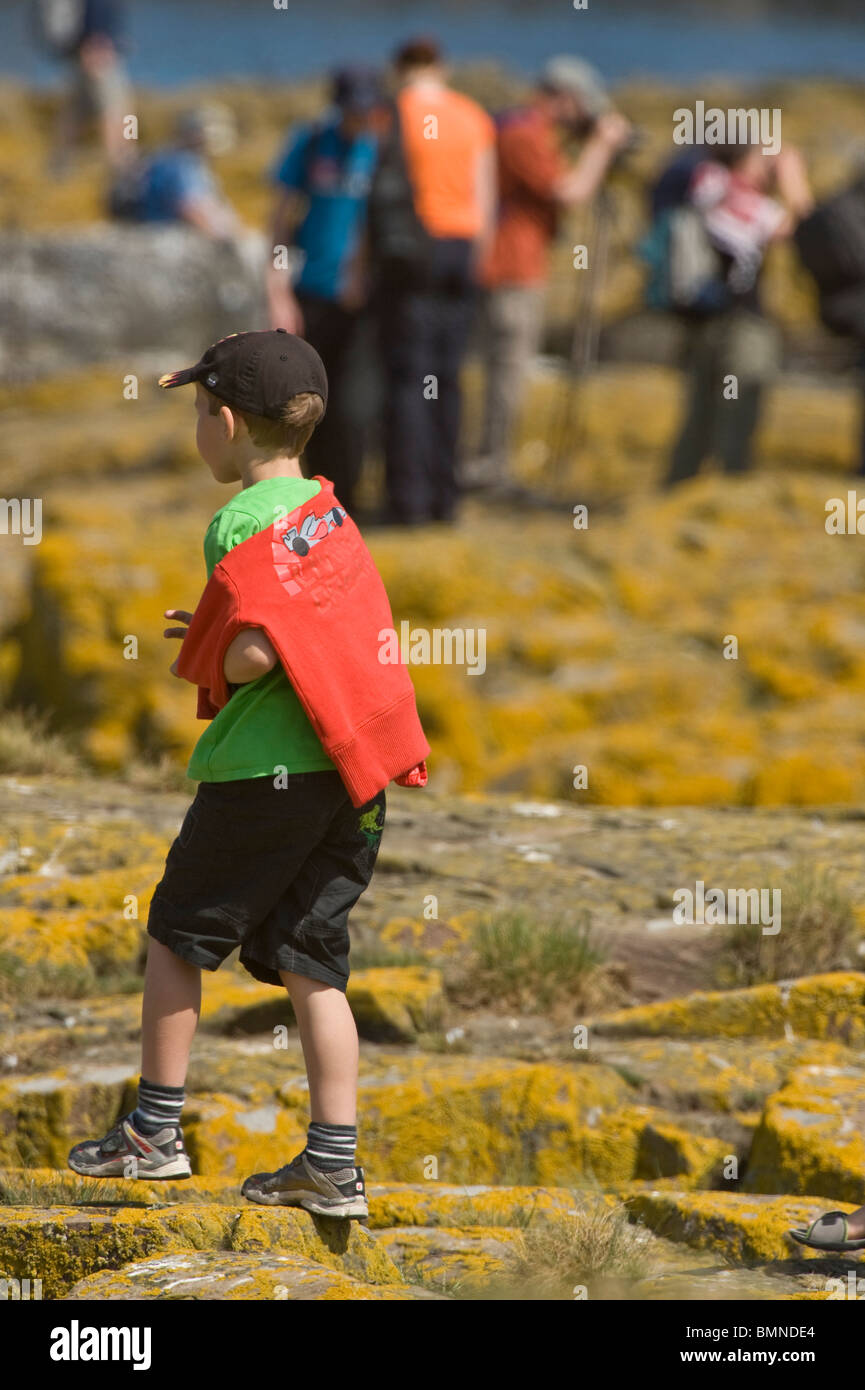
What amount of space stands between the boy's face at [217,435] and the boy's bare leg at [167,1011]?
36.2 inches

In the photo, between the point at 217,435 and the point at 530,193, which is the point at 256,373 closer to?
the point at 217,435

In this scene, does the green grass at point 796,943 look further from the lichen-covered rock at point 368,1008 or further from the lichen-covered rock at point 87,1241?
the lichen-covered rock at point 87,1241

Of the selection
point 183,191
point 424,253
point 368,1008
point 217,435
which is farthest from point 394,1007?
point 183,191

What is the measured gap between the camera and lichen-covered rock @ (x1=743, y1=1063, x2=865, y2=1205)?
3.52m

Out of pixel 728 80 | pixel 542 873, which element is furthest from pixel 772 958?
pixel 728 80

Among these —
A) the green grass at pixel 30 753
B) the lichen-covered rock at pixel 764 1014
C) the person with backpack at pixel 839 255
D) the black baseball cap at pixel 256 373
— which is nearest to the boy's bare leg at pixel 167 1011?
the black baseball cap at pixel 256 373

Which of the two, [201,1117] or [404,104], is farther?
[404,104]

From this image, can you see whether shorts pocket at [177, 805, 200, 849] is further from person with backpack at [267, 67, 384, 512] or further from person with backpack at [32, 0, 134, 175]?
person with backpack at [32, 0, 134, 175]

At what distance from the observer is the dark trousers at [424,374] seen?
766cm

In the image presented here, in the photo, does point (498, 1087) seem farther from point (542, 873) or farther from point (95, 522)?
point (95, 522)

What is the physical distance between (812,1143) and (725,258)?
20.9 feet

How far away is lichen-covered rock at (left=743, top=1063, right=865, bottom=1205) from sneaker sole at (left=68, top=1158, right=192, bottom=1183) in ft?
4.18

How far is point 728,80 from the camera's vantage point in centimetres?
4191
